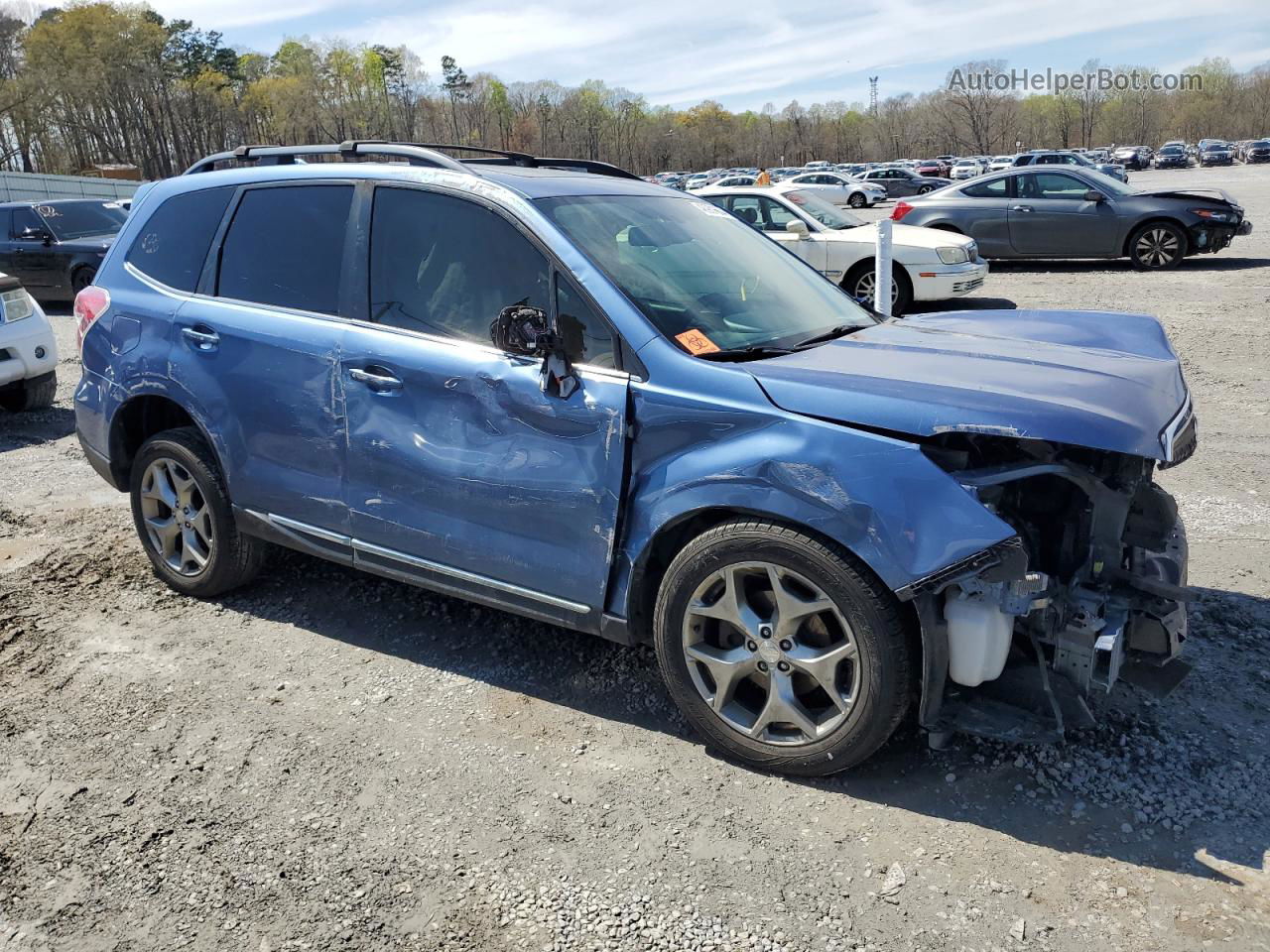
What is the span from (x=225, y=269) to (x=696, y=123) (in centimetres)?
15949

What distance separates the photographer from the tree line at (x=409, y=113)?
80.1m

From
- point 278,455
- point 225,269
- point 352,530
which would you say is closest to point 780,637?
point 352,530

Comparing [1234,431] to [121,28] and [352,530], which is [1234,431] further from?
[121,28]

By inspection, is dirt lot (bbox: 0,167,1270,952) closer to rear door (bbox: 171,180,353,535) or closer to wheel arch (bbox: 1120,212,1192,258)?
rear door (bbox: 171,180,353,535)

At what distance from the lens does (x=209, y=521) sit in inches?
173

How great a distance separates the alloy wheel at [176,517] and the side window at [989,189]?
1434 cm

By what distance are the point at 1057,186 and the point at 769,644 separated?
14544mm

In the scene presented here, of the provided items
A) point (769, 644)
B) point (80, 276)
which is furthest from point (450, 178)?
point (80, 276)

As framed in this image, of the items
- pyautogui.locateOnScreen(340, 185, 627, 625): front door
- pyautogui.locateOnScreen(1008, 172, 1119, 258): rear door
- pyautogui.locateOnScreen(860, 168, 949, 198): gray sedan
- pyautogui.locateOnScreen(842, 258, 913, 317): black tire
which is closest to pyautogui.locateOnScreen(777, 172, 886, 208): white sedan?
pyautogui.locateOnScreen(860, 168, 949, 198): gray sedan

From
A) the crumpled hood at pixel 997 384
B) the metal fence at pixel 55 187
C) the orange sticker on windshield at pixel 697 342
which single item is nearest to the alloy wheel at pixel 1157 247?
the crumpled hood at pixel 997 384

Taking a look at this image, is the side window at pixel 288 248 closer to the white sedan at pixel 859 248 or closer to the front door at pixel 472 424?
the front door at pixel 472 424

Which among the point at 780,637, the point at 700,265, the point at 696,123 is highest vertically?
the point at 696,123

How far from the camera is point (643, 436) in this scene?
10.2ft

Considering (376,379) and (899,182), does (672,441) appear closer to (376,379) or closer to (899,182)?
(376,379)
